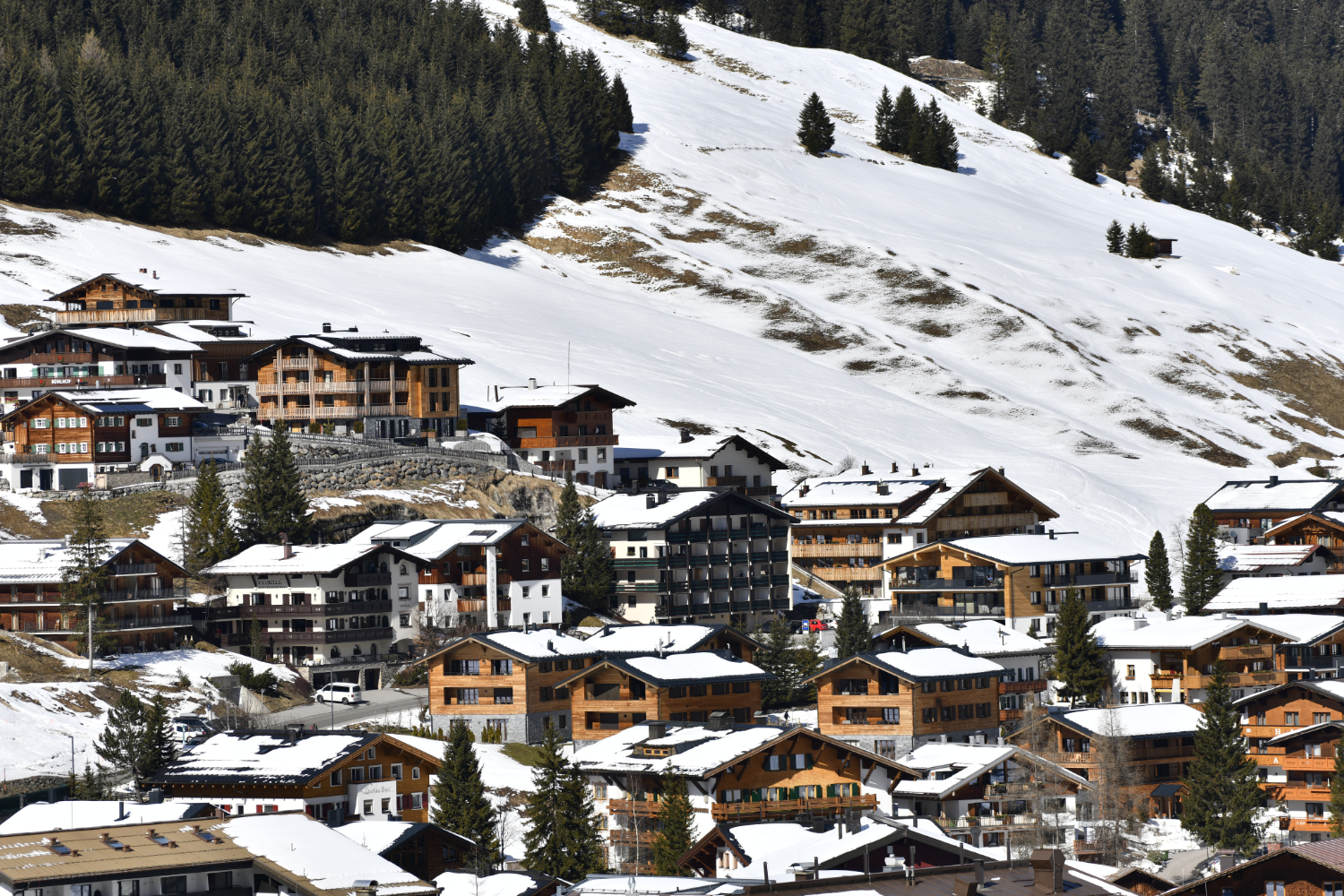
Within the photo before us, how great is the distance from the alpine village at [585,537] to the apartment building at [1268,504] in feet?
1.82

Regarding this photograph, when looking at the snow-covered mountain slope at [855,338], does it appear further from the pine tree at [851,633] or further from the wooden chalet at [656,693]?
the wooden chalet at [656,693]

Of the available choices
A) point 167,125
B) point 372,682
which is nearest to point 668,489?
point 372,682

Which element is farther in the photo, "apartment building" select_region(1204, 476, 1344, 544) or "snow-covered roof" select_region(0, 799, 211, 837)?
"apartment building" select_region(1204, 476, 1344, 544)

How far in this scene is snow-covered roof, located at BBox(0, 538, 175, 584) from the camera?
82.5 m

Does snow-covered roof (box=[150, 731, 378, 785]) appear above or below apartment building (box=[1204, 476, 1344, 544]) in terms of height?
below

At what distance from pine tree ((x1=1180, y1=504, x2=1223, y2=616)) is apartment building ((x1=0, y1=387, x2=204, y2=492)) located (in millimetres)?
51701

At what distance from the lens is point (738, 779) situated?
68.9m

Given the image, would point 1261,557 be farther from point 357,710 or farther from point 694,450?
point 357,710

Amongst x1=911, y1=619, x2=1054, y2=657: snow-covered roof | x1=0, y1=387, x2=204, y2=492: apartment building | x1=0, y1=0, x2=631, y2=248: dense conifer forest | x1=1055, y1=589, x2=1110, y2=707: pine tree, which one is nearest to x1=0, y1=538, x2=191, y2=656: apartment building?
x1=0, y1=387, x2=204, y2=492: apartment building

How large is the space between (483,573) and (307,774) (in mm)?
31605

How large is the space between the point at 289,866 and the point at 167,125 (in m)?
126

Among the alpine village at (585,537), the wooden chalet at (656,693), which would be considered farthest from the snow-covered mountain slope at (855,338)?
the wooden chalet at (656,693)

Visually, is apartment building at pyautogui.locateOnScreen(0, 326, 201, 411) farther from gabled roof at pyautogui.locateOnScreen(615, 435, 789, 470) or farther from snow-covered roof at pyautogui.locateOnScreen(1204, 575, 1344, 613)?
snow-covered roof at pyautogui.locateOnScreen(1204, 575, 1344, 613)

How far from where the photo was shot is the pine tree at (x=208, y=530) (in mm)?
92312
